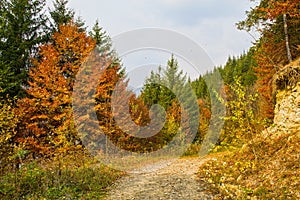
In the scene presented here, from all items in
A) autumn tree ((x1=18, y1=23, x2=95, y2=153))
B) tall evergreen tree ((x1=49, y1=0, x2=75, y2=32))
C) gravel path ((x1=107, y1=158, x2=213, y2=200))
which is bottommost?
gravel path ((x1=107, y1=158, x2=213, y2=200))

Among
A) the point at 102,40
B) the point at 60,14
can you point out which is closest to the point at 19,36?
the point at 60,14

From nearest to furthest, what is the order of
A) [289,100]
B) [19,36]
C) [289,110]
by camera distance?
[289,110] → [289,100] → [19,36]

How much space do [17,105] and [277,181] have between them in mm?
11127

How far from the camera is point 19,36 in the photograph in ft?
45.3

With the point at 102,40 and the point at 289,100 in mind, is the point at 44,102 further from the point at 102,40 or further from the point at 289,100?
the point at 289,100

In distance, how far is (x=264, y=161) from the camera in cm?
802

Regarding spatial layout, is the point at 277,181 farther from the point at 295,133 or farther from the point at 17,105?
the point at 17,105

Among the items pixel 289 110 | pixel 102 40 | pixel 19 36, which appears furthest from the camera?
pixel 102 40

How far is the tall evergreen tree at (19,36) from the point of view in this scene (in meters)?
13.0

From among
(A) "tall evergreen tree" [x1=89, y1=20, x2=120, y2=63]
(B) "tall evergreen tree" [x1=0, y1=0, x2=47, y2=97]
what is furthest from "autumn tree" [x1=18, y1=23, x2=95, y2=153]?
(A) "tall evergreen tree" [x1=89, y1=20, x2=120, y2=63]

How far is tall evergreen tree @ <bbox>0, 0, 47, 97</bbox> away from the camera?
42.6 ft

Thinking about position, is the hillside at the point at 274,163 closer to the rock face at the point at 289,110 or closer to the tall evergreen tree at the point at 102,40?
the rock face at the point at 289,110

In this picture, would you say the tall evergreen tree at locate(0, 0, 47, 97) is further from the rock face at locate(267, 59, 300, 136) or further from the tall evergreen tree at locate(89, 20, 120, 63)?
the rock face at locate(267, 59, 300, 136)

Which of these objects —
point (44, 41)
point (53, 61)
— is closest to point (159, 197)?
point (53, 61)
